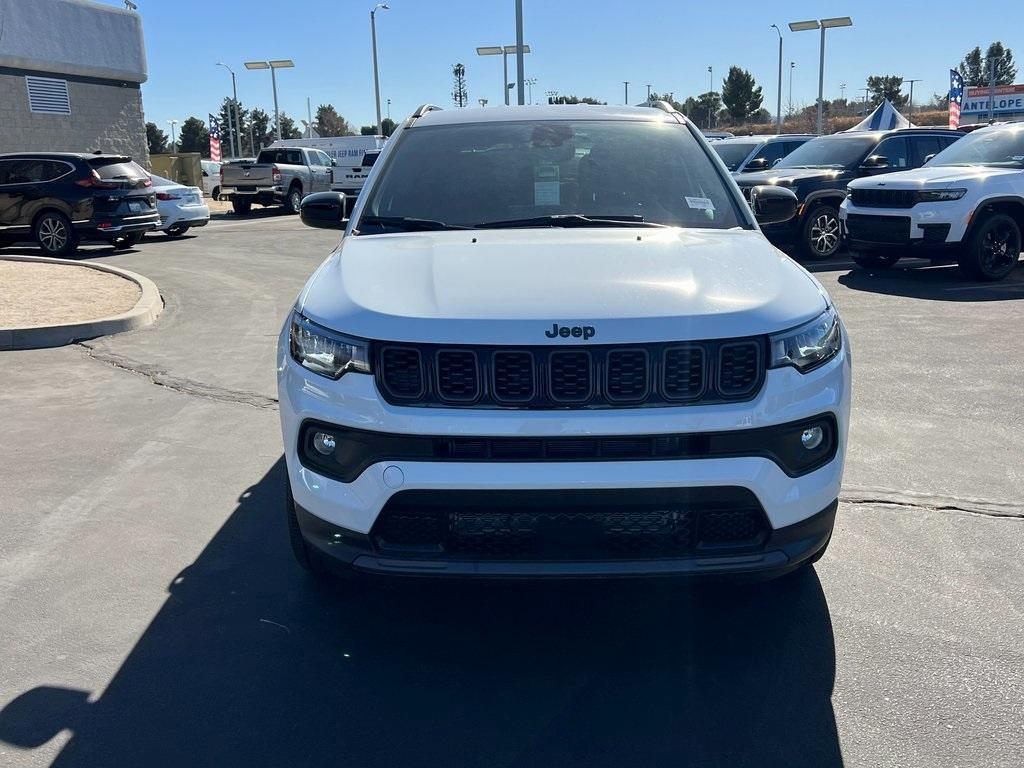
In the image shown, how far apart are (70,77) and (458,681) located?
27739mm

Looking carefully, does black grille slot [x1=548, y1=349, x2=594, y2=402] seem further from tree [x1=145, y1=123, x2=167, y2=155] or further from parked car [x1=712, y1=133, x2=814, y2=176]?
tree [x1=145, y1=123, x2=167, y2=155]

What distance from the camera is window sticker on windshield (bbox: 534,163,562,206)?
→ 13.8ft

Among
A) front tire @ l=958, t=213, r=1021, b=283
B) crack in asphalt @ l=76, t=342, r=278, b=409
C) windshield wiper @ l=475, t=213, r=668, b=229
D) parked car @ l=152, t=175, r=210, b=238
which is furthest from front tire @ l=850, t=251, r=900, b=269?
parked car @ l=152, t=175, r=210, b=238

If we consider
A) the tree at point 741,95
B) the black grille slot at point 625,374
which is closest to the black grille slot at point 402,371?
the black grille slot at point 625,374

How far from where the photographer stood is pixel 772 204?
4.87 metres

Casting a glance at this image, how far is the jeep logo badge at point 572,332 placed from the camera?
288 centimetres

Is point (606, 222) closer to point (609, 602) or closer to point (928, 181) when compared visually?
point (609, 602)

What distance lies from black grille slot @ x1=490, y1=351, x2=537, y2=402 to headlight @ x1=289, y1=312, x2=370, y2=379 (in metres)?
0.40

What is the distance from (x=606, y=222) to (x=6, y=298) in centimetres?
841

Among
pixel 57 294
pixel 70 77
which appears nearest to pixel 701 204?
pixel 57 294

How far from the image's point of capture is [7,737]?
9.18ft

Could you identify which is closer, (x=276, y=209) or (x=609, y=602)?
(x=609, y=602)

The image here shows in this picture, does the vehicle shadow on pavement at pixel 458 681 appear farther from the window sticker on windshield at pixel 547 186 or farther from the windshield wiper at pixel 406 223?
the window sticker on windshield at pixel 547 186

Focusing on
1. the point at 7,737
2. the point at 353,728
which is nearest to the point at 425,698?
the point at 353,728
